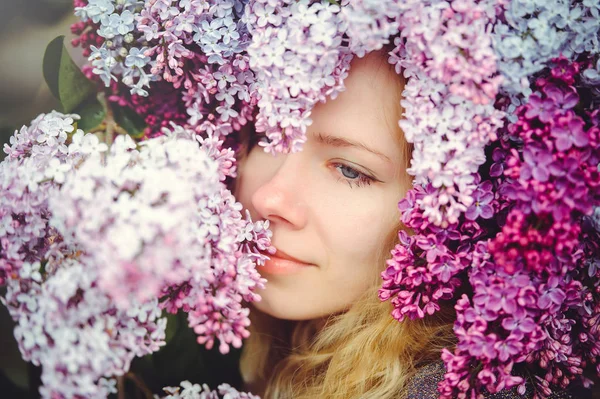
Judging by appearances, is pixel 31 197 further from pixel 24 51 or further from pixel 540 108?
pixel 540 108

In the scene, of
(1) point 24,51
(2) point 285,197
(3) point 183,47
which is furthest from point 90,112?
(2) point 285,197

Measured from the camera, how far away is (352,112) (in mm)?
1187

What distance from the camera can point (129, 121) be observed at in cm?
146

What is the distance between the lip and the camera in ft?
4.20

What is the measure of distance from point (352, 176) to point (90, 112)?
0.73 m

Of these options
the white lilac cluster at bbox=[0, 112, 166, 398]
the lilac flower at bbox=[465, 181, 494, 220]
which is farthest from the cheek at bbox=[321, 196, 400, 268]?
the white lilac cluster at bbox=[0, 112, 166, 398]

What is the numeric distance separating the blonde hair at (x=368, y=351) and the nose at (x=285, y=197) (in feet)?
0.74

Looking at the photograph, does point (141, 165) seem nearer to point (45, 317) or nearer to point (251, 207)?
point (45, 317)

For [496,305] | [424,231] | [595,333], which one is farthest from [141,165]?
[595,333]

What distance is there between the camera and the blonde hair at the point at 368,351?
1.26 metres

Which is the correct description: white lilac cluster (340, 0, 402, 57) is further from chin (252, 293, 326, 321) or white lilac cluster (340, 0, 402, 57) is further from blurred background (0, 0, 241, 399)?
blurred background (0, 0, 241, 399)

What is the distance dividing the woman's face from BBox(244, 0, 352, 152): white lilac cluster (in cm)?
8

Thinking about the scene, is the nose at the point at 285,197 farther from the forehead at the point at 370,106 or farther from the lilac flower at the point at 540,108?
the lilac flower at the point at 540,108

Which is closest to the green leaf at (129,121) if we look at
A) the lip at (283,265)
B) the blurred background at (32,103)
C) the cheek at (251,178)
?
the blurred background at (32,103)
